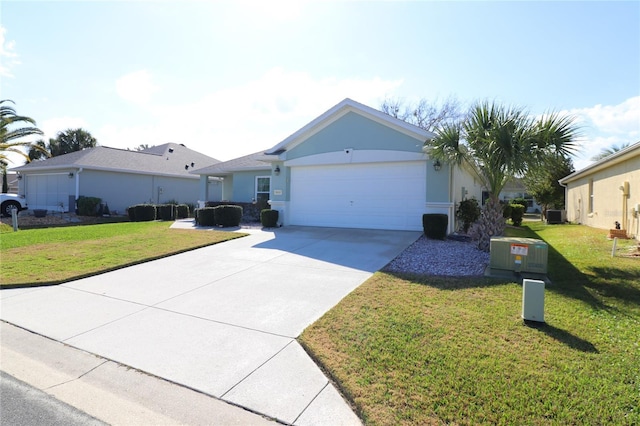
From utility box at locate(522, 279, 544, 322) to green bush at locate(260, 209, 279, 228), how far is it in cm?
1103

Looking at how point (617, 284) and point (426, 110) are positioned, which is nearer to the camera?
point (617, 284)

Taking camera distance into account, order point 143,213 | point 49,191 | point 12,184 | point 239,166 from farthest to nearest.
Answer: point 12,184 < point 49,191 < point 239,166 < point 143,213

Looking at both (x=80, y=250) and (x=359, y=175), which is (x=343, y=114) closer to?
(x=359, y=175)

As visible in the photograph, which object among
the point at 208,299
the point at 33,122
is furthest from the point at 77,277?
the point at 33,122

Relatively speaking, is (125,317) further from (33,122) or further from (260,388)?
(33,122)

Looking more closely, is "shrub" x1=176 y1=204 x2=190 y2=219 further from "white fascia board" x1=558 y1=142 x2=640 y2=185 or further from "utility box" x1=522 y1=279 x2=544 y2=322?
"white fascia board" x1=558 y1=142 x2=640 y2=185

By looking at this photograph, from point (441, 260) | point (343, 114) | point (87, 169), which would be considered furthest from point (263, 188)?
point (441, 260)

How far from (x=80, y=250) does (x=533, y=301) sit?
35.4ft

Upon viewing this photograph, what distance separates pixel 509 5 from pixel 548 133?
3700 mm

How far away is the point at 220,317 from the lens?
480cm

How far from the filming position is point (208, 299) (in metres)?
5.58

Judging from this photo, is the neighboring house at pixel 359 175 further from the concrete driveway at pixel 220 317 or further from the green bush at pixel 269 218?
the concrete driveway at pixel 220 317

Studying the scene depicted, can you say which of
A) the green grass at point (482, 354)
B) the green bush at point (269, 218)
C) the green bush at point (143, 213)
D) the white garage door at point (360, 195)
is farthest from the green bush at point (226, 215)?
the green grass at point (482, 354)

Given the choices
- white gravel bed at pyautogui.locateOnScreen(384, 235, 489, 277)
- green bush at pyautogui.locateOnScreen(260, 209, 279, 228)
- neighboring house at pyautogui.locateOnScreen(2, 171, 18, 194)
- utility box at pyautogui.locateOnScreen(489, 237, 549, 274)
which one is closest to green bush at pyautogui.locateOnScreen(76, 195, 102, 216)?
green bush at pyautogui.locateOnScreen(260, 209, 279, 228)
